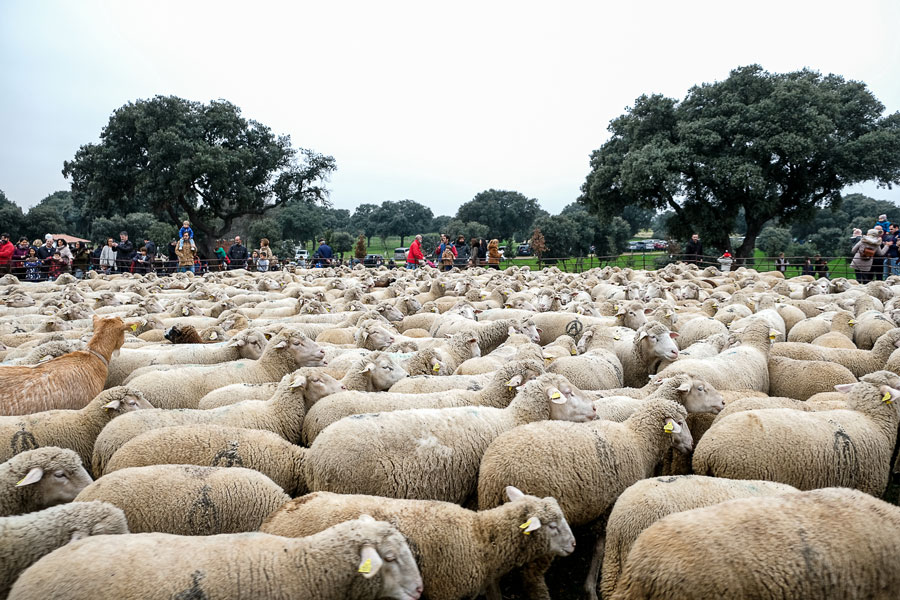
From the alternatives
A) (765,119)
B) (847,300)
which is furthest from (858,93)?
(847,300)

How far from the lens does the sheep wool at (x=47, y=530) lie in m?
2.61

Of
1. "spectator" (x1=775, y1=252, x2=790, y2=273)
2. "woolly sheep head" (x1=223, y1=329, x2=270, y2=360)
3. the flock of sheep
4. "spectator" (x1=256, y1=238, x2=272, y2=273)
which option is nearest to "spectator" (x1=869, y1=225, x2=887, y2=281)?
"spectator" (x1=775, y1=252, x2=790, y2=273)

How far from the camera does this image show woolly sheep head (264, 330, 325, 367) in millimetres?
5965

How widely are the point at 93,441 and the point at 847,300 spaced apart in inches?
436

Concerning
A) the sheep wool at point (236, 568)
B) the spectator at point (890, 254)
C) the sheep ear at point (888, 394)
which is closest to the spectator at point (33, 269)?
the sheep wool at point (236, 568)

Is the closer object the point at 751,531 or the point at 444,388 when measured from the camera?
the point at 751,531

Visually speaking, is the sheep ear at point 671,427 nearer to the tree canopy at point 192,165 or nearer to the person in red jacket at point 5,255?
the person in red jacket at point 5,255

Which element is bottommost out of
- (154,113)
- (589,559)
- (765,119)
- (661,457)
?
(589,559)

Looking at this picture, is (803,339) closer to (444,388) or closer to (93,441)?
(444,388)

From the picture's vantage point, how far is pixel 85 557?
2.37 metres

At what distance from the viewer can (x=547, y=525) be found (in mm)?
3066

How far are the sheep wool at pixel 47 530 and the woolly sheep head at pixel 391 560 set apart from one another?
1.16 meters

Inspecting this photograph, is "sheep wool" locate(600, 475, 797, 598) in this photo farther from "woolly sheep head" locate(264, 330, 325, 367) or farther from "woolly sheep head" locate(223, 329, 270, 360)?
"woolly sheep head" locate(223, 329, 270, 360)

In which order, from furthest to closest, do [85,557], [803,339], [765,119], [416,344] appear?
[765,119], [803,339], [416,344], [85,557]
